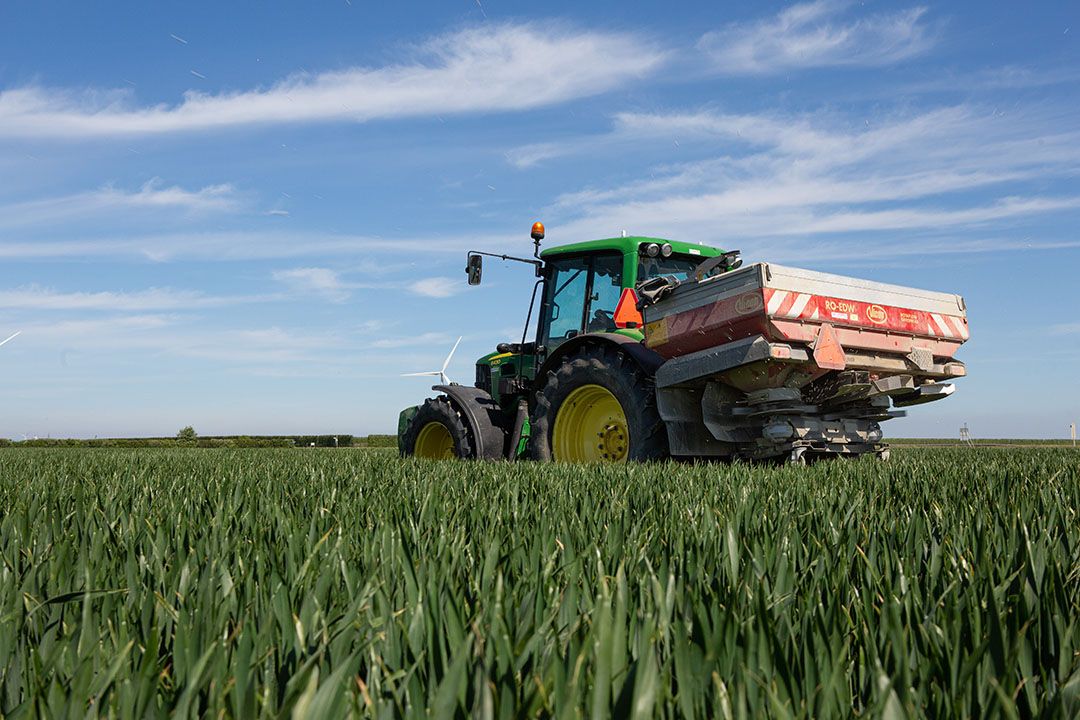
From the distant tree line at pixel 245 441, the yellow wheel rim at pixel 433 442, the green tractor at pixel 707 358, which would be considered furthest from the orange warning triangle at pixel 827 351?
the distant tree line at pixel 245 441

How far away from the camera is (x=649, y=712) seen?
2.93ft

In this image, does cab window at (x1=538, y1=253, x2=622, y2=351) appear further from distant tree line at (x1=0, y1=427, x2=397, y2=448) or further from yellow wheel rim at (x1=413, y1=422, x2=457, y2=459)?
distant tree line at (x1=0, y1=427, x2=397, y2=448)

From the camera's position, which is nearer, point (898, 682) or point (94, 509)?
point (898, 682)

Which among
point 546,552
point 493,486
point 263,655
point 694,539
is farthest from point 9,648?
point 493,486

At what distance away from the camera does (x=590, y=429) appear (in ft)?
24.3

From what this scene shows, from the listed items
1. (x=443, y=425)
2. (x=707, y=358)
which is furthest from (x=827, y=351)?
(x=443, y=425)

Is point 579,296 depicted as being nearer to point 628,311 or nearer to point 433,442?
point 628,311

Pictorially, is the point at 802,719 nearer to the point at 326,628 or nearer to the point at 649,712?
the point at 649,712

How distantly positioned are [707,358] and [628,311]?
1.28m

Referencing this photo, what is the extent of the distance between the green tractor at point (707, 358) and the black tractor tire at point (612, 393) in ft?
0.04

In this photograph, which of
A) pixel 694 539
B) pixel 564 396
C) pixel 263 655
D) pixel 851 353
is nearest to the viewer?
pixel 263 655

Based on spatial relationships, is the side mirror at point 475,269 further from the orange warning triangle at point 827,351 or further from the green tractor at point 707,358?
the orange warning triangle at point 827,351

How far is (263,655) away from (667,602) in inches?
26.2

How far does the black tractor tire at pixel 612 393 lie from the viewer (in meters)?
6.46
